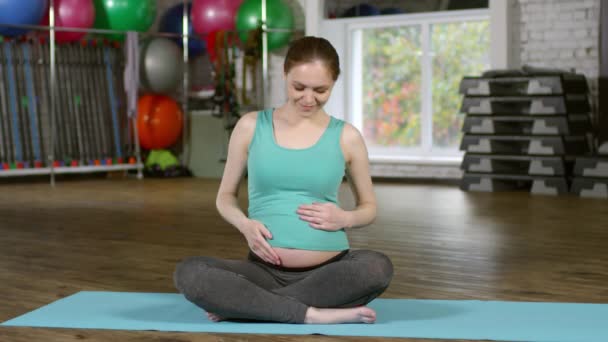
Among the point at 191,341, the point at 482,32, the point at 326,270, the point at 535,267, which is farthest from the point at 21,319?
the point at 482,32

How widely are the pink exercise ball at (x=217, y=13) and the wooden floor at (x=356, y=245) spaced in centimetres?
212

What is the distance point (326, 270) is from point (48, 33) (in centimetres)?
681

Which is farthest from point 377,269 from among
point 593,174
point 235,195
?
point 593,174

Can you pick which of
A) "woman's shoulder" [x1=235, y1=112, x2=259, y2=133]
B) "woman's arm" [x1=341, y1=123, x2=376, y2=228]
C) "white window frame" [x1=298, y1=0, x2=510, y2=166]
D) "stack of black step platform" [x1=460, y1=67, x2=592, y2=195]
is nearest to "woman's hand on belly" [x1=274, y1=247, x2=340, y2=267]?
"woman's arm" [x1=341, y1=123, x2=376, y2=228]

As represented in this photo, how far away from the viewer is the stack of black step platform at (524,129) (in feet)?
22.1

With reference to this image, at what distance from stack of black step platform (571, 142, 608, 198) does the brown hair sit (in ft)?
15.7

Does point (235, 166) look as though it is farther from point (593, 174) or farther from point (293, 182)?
point (593, 174)

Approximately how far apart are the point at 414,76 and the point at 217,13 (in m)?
2.03

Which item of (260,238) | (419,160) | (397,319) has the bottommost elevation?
(419,160)

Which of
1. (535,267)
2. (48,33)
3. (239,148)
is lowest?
(535,267)

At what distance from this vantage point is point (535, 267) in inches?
134

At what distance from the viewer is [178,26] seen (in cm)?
901

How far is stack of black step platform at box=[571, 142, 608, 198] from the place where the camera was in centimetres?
649

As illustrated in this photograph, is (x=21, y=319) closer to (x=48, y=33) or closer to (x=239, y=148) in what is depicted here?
(x=239, y=148)
